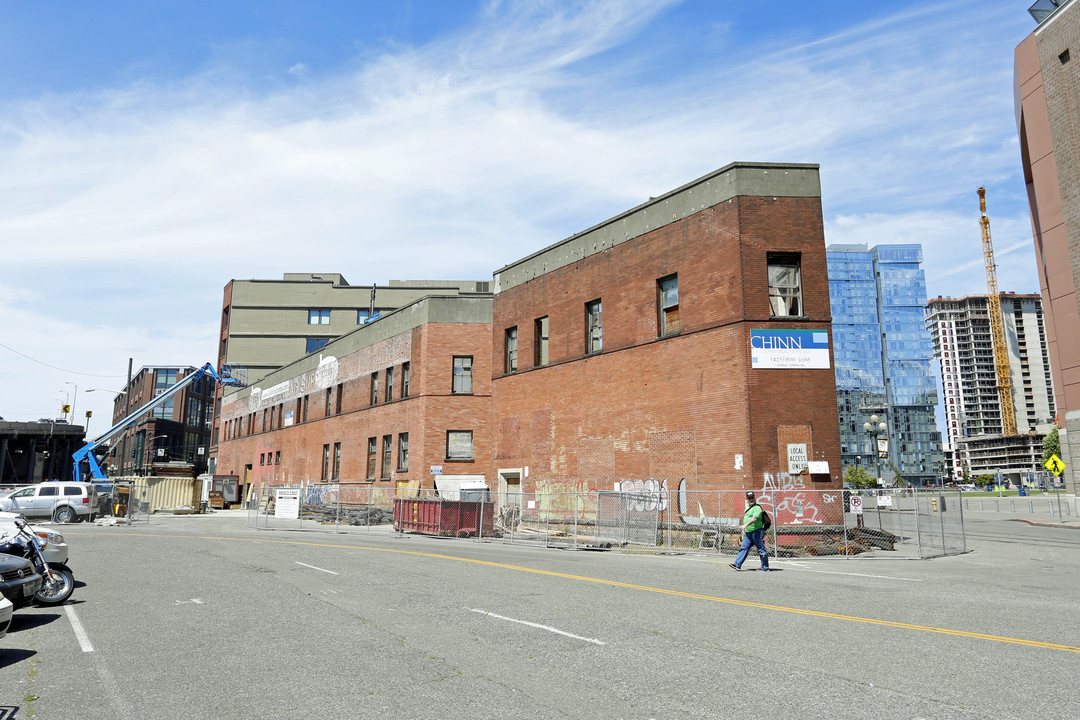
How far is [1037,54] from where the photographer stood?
145 feet

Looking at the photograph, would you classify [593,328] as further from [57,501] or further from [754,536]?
[57,501]

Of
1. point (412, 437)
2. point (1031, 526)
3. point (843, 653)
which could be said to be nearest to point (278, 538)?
point (412, 437)

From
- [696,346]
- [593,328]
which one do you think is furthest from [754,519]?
[593,328]

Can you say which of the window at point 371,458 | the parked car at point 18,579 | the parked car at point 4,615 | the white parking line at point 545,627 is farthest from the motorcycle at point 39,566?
the window at point 371,458

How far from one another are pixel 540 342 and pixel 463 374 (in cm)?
697

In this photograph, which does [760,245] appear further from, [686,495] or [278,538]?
[278,538]

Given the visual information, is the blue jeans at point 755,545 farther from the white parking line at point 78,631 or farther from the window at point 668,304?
the white parking line at point 78,631

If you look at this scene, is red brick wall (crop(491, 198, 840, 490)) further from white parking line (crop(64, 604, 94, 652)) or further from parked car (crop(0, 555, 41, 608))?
parked car (crop(0, 555, 41, 608))

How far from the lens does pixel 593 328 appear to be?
29.8 metres

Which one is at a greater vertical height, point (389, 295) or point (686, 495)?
point (389, 295)

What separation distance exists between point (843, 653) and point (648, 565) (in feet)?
33.4

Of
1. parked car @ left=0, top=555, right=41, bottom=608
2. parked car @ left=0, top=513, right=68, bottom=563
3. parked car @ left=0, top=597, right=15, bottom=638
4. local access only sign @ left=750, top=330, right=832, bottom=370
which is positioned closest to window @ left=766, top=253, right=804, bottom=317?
local access only sign @ left=750, top=330, right=832, bottom=370

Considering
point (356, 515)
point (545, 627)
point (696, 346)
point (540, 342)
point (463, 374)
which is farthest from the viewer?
point (463, 374)

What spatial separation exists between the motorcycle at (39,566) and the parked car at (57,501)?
2762cm
